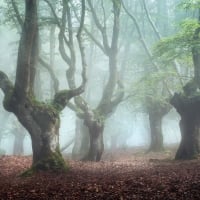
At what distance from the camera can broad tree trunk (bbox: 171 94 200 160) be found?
16.8 metres

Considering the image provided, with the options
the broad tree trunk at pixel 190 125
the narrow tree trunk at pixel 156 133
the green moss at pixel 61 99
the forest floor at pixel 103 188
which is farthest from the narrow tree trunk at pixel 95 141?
the narrow tree trunk at pixel 156 133

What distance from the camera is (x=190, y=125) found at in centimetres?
1705

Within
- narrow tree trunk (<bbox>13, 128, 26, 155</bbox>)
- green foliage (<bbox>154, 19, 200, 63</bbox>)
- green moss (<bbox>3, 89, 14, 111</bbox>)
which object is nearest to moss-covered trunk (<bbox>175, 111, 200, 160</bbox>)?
green foliage (<bbox>154, 19, 200, 63</bbox>)

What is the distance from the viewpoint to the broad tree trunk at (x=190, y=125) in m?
16.8

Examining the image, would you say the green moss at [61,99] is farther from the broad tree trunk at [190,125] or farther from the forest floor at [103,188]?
the broad tree trunk at [190,125]

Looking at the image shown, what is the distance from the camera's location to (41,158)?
533 inches

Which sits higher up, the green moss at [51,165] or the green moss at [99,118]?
the green moss at [99,118]

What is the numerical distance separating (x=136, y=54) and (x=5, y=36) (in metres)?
19.7

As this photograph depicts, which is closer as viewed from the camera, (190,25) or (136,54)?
(190,25)

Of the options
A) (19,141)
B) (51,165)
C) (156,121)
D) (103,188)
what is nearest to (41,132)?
(51,165)

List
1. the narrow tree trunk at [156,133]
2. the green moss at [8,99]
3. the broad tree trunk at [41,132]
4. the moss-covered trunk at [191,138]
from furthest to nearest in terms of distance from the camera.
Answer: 1. the narrow tree trunk at [156,133]
2. the moss-covered trunk at [191,138]
3. the green moss at [8,99]
4. the broad tree trunk at [41,132]

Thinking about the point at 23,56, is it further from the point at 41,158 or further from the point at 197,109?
the point at 197,109

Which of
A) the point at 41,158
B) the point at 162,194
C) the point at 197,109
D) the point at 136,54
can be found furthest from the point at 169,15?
the point at 162,194

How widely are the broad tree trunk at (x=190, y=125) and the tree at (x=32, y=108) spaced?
290 inches
